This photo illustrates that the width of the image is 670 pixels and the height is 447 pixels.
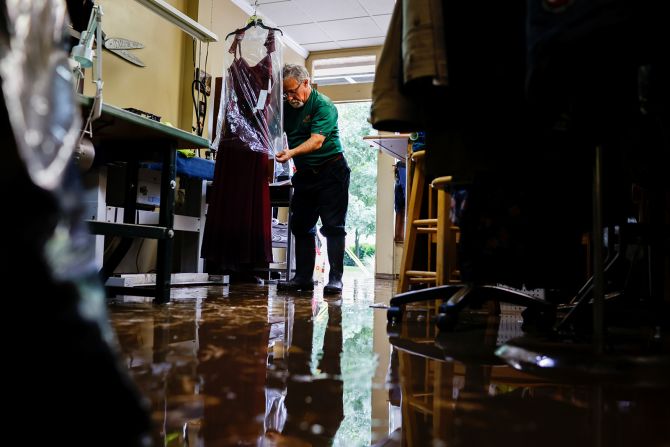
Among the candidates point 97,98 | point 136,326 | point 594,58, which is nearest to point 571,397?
point 594,58

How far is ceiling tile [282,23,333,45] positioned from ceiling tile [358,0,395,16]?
0.72 meters

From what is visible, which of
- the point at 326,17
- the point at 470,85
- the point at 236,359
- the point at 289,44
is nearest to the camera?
the point at 236,359

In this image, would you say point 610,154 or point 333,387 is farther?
point 610,154

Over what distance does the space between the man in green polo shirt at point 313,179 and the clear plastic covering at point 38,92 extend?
2764 mm

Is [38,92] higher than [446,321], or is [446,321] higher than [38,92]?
[38,92]

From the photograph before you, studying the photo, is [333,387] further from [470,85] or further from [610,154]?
[610,154]

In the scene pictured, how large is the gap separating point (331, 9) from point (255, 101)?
2.94 metres

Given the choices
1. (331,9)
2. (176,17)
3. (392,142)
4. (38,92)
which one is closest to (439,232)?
(392,142)

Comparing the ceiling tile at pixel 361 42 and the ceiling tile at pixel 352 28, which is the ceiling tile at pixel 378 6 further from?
the ceiling tile at pixel 361 42

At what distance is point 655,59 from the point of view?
85 cm

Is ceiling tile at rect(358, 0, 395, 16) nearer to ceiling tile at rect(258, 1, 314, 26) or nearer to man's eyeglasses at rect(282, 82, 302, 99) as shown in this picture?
ceiling tile at rect(258, 1, 314, 26)

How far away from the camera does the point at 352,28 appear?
6.02 meters

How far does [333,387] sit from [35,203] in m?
0.69

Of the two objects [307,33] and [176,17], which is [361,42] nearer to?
[307,33]
